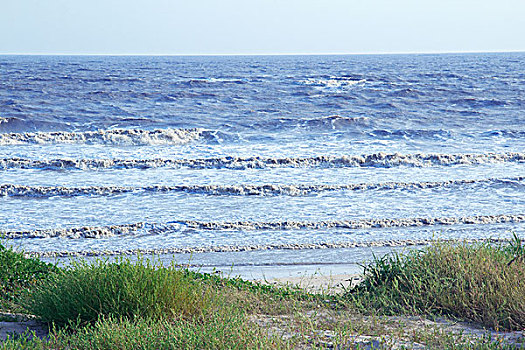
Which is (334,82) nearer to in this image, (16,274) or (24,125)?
(24,125)

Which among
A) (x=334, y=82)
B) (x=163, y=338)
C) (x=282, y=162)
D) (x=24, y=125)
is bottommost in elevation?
(x=282, y=162)

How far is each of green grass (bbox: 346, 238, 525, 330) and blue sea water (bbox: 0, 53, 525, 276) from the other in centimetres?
228

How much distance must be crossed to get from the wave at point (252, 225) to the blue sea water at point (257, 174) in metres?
0.04

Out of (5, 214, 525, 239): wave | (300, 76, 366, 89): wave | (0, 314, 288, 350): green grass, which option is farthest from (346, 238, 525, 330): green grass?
(300, 76, 366, 89): wave

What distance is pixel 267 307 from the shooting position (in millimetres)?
4691

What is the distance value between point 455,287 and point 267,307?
1.69 m

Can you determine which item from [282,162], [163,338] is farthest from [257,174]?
[163,338]

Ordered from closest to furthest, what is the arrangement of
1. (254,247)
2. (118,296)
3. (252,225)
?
(118,296) < (254,247) < (252,225)

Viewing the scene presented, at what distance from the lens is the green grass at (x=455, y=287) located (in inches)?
165

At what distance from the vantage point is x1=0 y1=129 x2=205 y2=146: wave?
19.7 meters

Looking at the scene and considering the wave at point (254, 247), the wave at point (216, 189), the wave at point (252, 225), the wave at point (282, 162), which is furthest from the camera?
the wave at point (282, 162)

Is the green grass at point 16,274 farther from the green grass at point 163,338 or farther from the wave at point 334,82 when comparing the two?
the wave at point 334,82

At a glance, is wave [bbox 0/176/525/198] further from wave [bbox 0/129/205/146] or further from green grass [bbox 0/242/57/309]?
wave [bbox 0/129/205/146]

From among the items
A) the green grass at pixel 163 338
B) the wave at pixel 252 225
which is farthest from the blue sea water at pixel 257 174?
the green grass at pixel 163 338
